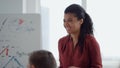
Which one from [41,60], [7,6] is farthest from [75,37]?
[7,6]

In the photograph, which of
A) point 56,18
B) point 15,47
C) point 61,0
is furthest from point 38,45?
point 61,0

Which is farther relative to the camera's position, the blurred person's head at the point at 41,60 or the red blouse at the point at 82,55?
the red blouse at the point at 82,55

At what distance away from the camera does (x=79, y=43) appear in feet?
6.72

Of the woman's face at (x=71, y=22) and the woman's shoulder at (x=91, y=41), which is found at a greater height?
the woman's face at (x=71, y=22)

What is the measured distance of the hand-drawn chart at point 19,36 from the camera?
120 inches

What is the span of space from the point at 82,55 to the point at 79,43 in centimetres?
11

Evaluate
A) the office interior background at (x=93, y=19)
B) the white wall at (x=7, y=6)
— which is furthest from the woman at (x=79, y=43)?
the white wall at (x=7, y=6)

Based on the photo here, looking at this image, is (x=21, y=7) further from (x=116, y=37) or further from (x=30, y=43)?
(x=116, y=37)

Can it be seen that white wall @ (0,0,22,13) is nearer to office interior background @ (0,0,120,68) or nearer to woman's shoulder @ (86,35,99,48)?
office interior background @ (0,0,120,68)

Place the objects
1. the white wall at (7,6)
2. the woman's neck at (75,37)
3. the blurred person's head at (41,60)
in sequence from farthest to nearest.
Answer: the white wall at (7,6), the woman's neck at (75,37), the blurred person's head at (41,60)

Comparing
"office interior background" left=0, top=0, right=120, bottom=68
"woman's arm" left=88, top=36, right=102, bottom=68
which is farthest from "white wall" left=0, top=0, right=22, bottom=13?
"woman's arm" left=88, top=36, right=102, bottom=68

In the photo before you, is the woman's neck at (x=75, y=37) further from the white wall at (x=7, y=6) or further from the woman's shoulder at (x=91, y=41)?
the white wall at (x=7, y=6)

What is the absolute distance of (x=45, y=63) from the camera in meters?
1.44

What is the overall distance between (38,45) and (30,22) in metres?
0.32
